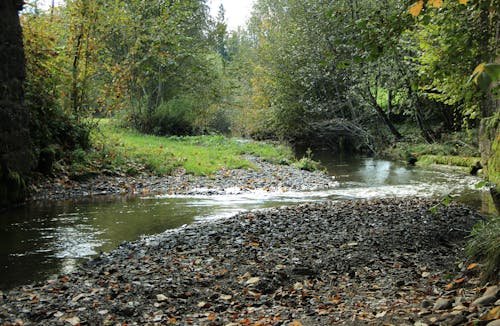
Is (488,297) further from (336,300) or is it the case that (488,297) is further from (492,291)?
(336,300)

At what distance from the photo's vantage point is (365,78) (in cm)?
2639

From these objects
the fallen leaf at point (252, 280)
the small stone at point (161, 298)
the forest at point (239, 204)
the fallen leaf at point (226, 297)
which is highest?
the forest at point (239, 204)

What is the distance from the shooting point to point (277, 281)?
5965 millimetres

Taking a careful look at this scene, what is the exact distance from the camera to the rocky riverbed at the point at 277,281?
183 inches

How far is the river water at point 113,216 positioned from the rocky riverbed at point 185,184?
0.87 m

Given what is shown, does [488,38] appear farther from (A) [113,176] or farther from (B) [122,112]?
(B) [122,112]

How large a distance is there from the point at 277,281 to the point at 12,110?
29.9ft

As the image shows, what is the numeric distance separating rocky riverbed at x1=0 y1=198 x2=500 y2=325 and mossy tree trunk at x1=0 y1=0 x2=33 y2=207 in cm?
530

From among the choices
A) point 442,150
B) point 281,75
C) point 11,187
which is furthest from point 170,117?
point 11,187

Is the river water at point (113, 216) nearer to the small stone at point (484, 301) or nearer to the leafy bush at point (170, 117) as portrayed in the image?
the small stone at point (484, 301)

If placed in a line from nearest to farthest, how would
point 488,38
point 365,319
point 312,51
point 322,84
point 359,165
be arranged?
1. point 365,319
2. point 488,38
3. point 359,165
4. point 312,51
5. point 322,84

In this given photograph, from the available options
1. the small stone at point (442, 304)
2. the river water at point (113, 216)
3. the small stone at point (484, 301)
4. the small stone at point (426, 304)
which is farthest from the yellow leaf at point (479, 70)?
the river water at point (113, 216)

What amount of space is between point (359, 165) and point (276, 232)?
1733cm

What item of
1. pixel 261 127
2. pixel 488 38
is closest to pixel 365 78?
pixel 261 127
